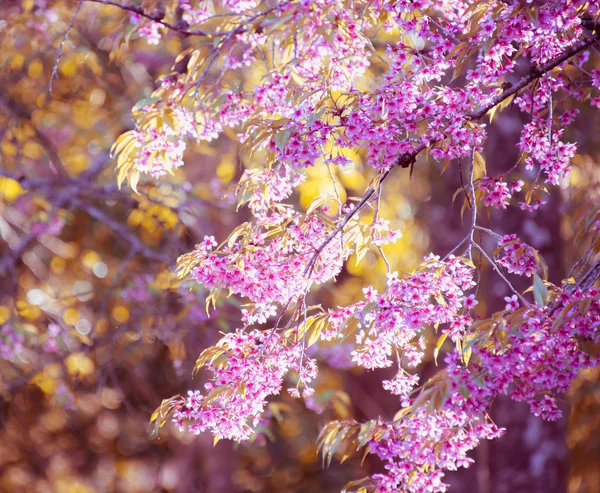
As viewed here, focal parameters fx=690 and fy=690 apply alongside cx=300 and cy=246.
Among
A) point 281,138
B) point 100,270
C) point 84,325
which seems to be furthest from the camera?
point 100,270

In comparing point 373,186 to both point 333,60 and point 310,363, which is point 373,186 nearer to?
point 333,60

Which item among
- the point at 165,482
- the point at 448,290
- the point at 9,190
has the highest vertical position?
the point at 448,290

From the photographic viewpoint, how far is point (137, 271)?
17.5 feet

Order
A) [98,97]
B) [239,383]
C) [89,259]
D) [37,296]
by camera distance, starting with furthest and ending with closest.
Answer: [89,259] < [98,97] < [37,296] < [239,383]

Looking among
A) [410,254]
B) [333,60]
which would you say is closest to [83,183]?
[333,60]

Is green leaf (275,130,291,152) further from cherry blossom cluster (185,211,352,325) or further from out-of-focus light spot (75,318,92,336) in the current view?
out-of-focus light spot (75,318,92,336)

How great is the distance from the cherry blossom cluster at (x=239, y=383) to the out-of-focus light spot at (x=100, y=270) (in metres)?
4.20

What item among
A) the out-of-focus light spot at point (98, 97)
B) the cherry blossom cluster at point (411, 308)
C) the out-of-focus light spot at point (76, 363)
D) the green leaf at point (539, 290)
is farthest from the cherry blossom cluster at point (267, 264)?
the out-of-focus light spot at point (98, 97)

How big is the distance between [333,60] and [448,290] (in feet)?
2.95

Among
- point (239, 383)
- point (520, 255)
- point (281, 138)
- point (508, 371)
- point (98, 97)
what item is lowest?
point (98, 97)

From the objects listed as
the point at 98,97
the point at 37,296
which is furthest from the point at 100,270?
the point at 98,97

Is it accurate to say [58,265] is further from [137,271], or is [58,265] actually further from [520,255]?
[520,255]

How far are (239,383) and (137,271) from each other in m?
3.34

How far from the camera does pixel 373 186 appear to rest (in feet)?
7.61
